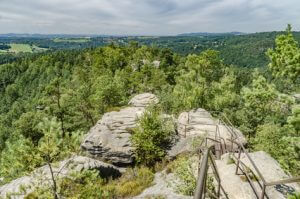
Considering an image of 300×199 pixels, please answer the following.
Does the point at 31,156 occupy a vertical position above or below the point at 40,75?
above

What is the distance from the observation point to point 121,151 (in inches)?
902

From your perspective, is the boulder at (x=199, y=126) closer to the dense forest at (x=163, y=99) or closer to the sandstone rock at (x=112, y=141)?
the dense forest at (x=163, y=99)

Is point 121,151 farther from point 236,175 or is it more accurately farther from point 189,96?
point 189,96

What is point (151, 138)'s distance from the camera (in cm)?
2180

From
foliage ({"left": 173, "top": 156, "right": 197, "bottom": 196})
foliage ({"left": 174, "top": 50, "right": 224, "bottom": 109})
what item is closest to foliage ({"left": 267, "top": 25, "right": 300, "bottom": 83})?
foliage ({"left": 173, "top": 156, "right": 197, "bottom": 196})

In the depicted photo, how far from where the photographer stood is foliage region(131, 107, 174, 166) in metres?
21.8

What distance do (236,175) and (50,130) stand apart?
21.4 feet

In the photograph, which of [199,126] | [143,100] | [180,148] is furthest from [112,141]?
[143,100]

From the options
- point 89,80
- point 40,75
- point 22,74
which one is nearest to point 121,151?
point 89,80

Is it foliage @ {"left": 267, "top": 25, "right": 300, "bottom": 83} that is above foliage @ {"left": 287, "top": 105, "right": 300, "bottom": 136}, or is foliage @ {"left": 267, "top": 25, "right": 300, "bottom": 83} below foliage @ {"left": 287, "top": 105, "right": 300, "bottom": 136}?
above

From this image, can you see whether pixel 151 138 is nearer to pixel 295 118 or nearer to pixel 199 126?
pixel 199 126

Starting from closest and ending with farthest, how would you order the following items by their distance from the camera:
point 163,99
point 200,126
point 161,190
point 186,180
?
1. point 186,180
2. point 161,190
3. point 200,126
4. point 163,99

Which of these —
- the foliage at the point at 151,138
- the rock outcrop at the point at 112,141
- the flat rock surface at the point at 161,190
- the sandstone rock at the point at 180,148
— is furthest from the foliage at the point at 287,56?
the rock outcrop at the point at 112,141

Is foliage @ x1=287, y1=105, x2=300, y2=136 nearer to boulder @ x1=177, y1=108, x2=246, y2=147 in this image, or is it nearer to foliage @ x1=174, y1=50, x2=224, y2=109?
boulder @ x1=177, y1=108, x2=246, y2=147
